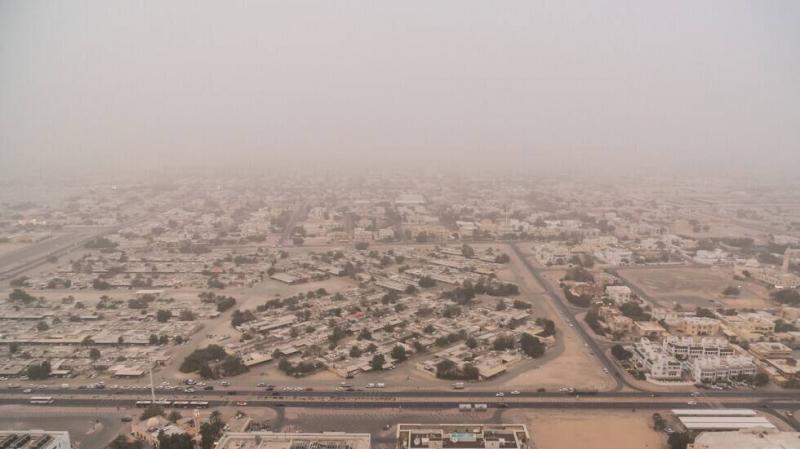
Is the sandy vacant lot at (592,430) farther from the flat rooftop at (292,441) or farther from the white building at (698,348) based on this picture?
the flat rooftop at (292,441)

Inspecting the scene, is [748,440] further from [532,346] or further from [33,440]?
[33,440]

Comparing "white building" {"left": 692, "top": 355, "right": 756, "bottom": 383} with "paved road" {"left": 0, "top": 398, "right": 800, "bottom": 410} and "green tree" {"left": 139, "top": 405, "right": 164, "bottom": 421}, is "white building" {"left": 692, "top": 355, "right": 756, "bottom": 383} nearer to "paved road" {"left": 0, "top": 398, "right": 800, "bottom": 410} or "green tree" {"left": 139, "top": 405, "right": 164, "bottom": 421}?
"paved road" {"left": 0, "top": 398, "right": 800, "bottom": 410}

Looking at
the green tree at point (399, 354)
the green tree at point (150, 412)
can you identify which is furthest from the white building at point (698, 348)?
the green tree at point (150, 412)

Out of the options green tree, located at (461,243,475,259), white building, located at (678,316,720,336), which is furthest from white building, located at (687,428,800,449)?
green tree, located at (461,243,475,259)

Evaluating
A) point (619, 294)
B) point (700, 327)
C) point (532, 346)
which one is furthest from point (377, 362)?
point (619, 294)

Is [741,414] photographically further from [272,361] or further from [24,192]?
[24,192]
